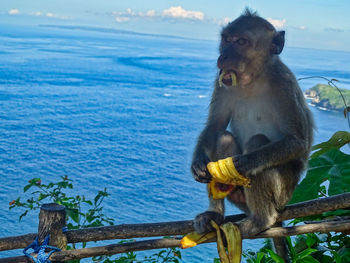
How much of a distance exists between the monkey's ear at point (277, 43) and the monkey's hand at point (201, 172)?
72 cm

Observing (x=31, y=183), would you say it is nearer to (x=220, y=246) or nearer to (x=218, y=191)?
(x=218, y=191)

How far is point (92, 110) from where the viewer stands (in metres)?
25.0

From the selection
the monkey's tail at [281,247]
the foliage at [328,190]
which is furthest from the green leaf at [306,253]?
the monkey's tail at [281,247]

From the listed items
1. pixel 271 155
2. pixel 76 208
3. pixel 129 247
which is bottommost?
pixel 76 208

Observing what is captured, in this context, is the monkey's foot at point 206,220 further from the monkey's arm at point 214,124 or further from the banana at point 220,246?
the monkey's arm at point 214,124

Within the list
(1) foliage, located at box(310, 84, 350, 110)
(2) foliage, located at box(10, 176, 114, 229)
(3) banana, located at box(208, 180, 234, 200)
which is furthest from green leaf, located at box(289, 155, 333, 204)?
(1) foliage, located at box(310, 84, 350, 110)

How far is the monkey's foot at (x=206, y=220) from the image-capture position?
2270mm

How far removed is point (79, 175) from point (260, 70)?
15576mm

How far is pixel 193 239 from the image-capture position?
2.20 meters

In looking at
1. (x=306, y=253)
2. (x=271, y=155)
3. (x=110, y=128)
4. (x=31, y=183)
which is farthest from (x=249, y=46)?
(x=110, y=128)

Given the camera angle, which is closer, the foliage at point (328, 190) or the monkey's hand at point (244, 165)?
the monkey's hand at point (244, 165)

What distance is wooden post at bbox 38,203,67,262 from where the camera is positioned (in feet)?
7.01

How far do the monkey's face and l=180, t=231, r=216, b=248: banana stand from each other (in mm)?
821

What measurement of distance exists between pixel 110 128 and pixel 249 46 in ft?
69.7
